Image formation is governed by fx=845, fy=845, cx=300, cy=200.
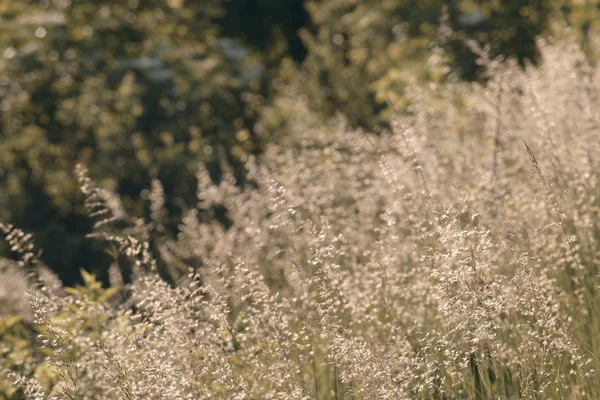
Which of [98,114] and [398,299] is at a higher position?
[398,299]

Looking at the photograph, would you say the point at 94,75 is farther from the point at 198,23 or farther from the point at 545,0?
the point at 545,0

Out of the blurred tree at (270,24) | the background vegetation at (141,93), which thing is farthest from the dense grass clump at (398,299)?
the blurred tree at (270,24)

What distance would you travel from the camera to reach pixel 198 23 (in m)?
7.58

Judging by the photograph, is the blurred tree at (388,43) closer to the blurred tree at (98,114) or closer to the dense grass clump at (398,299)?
the blurred tree at (98,114)

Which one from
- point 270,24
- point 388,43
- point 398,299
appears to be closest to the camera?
point 398,299

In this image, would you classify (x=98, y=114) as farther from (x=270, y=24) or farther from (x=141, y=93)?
(x=270, y=24)

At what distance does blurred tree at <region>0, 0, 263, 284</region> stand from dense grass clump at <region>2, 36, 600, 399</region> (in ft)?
5.67

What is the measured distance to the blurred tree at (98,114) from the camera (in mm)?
6496

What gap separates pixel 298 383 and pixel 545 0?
5563 mm

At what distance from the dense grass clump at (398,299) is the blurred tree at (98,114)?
1.73 meters

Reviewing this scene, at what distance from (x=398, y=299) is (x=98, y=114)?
4204 millimetres

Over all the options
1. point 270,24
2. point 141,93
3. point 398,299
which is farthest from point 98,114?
point 270,24

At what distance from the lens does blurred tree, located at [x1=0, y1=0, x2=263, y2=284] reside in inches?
256

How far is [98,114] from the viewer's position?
6.80m
